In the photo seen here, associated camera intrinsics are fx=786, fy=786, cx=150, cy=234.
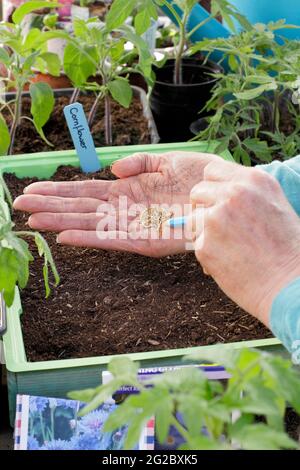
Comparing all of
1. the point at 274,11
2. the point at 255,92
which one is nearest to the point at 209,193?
the point at 255,92

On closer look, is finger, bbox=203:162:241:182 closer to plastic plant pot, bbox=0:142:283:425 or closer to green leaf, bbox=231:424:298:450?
plastic plant pot, bbox=0:142:283:425

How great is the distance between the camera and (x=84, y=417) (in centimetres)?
108

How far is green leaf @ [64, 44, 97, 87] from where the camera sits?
1.75 metres

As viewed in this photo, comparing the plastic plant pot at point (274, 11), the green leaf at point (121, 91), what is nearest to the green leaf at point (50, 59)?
the green leaf at point (121, 91)

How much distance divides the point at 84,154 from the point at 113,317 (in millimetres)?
475

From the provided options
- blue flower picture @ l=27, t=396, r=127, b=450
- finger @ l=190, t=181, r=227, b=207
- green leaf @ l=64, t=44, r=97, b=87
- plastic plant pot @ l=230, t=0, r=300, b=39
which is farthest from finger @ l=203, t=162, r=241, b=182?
plastic plant pot @ l=230, t=0, r=300, b=39

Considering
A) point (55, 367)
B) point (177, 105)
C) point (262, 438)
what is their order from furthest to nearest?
point (177, 105) < point (55, 367) < point (262, 438)

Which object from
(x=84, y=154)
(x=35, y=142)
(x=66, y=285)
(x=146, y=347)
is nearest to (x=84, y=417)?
(x=146, y=347)

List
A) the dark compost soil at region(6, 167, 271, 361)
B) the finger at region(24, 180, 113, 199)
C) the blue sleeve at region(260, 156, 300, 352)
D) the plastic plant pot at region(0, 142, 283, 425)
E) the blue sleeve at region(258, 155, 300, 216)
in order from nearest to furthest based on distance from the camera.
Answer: the blue sleeve at region(260, 156, 300, 352) → the plastic plant pot at region(0, 142, 283, 425) → the dark compost soil at region(6, 167, 271, 361) → the blue sleeve at region(258, 155, 300, 216) → the finger at region(24, 180, 113, 199)

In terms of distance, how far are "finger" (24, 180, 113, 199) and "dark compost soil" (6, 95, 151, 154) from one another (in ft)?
1.05

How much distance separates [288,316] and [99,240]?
51cm

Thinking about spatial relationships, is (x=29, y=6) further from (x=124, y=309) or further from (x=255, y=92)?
(x=124, y=309)

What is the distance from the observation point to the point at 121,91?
1734 mm

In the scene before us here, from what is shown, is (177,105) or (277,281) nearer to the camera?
(277,281)
